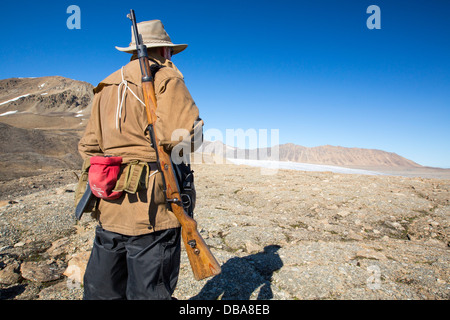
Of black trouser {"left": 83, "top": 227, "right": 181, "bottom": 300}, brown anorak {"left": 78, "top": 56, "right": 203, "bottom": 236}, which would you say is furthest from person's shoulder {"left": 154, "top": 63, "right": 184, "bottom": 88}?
black trouser {"left": 83, "top": 227, "right": 181, "bottom": 300}

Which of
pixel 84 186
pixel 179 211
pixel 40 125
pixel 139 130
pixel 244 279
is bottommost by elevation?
pixel 244 279

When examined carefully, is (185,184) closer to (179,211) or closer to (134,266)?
(179,211)

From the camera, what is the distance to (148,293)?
5.16 feet

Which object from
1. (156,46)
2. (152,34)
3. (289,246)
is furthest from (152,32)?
(289,246)

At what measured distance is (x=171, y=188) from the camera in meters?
1.72

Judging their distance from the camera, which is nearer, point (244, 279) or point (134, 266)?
point (134, 266)

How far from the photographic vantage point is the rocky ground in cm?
287

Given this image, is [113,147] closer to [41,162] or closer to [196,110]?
[196,110]

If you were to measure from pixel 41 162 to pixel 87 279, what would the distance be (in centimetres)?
1851

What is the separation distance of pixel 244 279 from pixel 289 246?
1.28m

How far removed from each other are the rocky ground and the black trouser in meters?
1.21

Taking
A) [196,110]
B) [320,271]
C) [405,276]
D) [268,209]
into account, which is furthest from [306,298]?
[268,209]

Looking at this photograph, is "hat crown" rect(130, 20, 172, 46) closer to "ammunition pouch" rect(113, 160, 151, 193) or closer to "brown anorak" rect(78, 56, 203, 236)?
"brown anorak" rect(78, 56, 203, 236)

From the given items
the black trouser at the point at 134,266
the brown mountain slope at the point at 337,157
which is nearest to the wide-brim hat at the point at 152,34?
the black trouser at the point at 134,266
